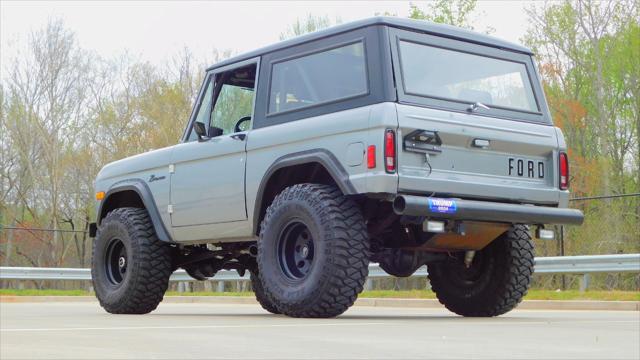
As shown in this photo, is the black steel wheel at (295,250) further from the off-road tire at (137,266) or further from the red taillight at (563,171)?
the red taillight at (563,171)

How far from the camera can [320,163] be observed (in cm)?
849

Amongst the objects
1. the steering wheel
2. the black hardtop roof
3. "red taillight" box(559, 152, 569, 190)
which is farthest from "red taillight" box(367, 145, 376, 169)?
"red taillight" box(559, 152, 569, 190)

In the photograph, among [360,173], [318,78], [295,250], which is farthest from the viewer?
[318,78]

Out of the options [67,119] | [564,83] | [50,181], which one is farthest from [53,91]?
[564,83]

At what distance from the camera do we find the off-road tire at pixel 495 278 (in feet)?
31.6

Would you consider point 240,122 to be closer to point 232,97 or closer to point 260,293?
point 232,97

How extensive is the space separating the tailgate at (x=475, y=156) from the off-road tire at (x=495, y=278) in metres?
0.64

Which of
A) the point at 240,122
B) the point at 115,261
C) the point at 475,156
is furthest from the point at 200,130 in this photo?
the point at 475,156

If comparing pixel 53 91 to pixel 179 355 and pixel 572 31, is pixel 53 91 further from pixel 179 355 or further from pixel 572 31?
pixel 179 355

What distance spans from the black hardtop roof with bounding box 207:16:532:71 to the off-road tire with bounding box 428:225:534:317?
1.76 metres

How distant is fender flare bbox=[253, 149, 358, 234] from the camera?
8242mm

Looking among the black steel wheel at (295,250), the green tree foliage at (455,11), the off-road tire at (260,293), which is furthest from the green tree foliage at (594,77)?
the black steel wheel at (295,250)

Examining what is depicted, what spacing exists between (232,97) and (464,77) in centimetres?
259

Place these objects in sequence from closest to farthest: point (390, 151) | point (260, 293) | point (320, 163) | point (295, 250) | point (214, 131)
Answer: point (390, 151)
point (320, 163)
point (295, 250)
point (214, 131)
point (260, 293)
